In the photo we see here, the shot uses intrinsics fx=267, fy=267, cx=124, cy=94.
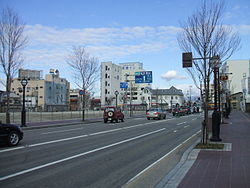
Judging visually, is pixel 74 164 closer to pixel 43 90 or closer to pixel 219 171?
pixel 219 171

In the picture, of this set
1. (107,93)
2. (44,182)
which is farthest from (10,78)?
(107,93)

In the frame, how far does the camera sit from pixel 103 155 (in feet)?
33.3

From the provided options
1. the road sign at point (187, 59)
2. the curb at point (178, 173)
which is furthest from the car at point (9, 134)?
the road sign at point (187, 59)

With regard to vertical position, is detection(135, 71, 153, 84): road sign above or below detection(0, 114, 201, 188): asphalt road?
above

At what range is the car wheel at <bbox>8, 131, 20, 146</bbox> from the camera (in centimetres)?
1193

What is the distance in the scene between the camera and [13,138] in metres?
12.1

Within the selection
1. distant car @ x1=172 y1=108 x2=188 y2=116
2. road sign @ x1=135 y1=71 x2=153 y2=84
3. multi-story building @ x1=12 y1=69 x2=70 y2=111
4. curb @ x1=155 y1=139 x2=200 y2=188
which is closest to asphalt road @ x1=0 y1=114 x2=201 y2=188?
curb @ x1=155 y1=139 x2=200 y2=188

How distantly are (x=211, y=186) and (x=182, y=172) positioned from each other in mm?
1356

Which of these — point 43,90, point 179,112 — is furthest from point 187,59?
point 43,90

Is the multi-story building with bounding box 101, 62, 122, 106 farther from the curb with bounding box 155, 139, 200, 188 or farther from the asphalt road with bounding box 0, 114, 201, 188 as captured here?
the curb with bounding box 155, 139, 200, 188

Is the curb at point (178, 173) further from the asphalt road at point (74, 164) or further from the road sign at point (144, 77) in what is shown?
the road sign at point (144, 77)

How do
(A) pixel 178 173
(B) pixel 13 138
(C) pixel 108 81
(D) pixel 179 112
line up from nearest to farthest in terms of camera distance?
(A) pixel 178 173 → (B) pixel 13 138 → (D) pixel 179 112 → (C) pixel 108 81

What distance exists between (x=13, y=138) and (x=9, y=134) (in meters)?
0.32

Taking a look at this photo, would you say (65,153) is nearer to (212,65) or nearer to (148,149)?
(148,149)
